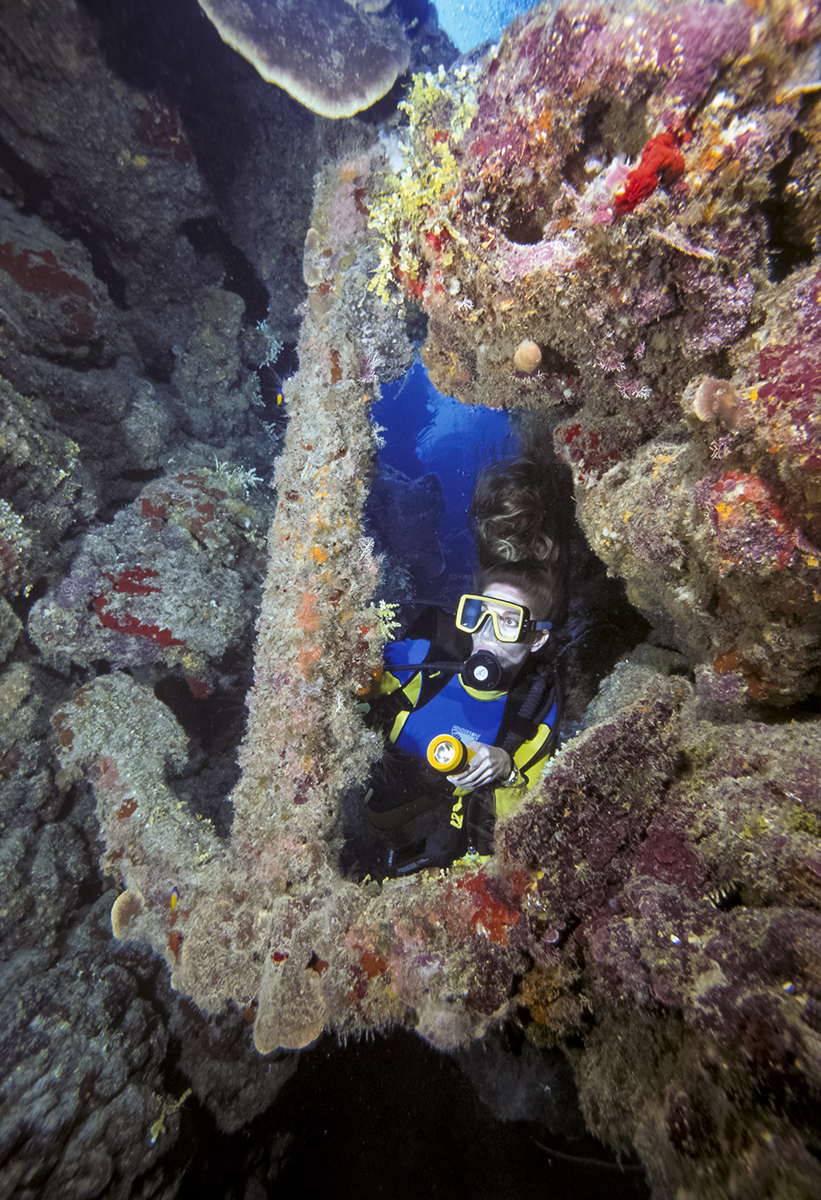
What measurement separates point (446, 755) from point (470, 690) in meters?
0.84

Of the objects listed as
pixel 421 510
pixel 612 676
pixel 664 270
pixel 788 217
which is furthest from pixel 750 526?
pixel 421 510

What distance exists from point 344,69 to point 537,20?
14.1ft

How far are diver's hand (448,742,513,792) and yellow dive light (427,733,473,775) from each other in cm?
8

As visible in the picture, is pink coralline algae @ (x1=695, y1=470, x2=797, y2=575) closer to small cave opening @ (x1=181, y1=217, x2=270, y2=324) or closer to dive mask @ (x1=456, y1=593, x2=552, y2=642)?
dive mask @ (x1=456, y1=593, x2=552, y2=642)

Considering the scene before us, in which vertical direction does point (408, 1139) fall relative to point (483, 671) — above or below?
below

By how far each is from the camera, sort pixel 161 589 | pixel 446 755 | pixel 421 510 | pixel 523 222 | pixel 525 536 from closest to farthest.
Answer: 1. pixel 523 222
2. pixel 446 755
3. pixel 525 536
4. pixel 161 589
5. pixel 421 510

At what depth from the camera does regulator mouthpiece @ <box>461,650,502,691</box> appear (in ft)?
11.6

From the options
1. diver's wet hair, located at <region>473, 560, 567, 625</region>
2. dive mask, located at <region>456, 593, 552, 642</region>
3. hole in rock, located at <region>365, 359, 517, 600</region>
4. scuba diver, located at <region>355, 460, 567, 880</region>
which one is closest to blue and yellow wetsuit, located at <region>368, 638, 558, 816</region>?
scuba diver, located at <region>355, 460, 567, 880</region>

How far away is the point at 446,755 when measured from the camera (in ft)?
10.2

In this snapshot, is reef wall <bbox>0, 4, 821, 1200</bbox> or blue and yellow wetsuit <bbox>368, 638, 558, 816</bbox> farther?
blue and yellow wetsuit <bbox>368, 638, 558, 816</bbox>

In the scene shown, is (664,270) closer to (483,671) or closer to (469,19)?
(483,671)

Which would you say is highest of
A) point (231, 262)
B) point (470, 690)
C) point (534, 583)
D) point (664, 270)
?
point (231, 262)

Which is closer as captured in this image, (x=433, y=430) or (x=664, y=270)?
(x=664, y=270)

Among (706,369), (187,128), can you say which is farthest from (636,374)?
(187,128)
